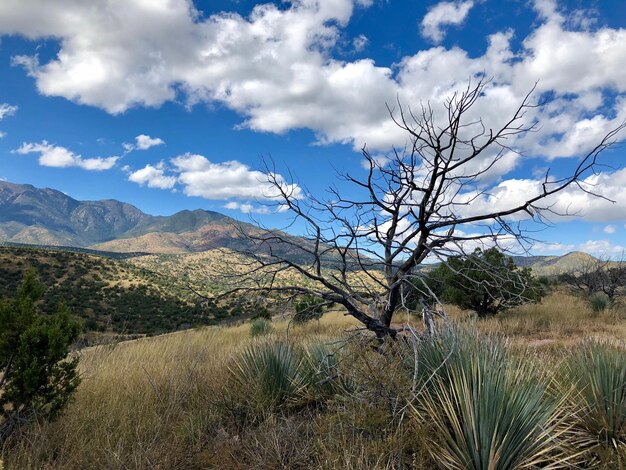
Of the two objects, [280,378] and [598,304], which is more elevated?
[598,304]

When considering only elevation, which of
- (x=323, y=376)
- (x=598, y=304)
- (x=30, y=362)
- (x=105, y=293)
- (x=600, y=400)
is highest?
(x=598, y=304)

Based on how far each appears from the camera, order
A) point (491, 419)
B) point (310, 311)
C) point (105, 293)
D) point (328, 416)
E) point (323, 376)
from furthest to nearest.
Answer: point (105, 293) < point (310, 311) < point (323, 376) < point (328, 416) < point (491, 419)

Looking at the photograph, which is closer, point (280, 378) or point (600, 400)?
point (600, 400)

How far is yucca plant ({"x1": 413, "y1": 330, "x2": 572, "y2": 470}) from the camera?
2787mm

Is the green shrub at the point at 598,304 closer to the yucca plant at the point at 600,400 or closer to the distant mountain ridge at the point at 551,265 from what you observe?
the distant mountain ridge at the point at 551,265

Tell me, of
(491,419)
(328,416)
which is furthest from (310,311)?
(491,419)

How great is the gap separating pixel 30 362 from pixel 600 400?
5.76 m

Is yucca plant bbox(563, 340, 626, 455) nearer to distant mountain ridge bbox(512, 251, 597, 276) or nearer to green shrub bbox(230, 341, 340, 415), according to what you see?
distant mountain ridge bbox(512, 251, 597, 276)

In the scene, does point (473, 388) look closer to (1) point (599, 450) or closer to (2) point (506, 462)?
(2) point (506, 462)

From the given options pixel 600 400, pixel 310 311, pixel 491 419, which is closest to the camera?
pixel 491 419

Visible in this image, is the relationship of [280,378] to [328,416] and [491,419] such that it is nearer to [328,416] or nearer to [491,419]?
[328,416]

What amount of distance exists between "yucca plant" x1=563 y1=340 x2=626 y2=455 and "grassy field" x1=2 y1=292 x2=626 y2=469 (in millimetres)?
19

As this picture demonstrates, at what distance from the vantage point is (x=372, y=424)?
348 cm

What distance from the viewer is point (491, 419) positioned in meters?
2.86
